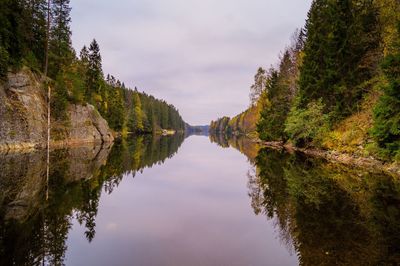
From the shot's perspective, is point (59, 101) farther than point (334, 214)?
Yes

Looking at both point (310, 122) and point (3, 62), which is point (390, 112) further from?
point (3, 62)

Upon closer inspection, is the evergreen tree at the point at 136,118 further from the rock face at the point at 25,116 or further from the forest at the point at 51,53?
the rock face at the point at 25,116

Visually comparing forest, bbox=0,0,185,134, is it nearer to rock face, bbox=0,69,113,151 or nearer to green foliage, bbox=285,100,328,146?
rock face, bbox=0,69,113,151

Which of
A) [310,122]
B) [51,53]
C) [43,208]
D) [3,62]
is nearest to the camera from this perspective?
[43,208]

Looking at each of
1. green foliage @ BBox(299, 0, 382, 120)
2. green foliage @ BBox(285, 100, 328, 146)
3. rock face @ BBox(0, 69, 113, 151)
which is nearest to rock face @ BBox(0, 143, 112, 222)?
rock face @ BBox(0, 69, 113, 151)

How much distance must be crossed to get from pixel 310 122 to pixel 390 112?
12313 mm

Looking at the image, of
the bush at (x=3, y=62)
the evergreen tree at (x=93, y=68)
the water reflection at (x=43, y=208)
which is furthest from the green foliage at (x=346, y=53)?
the evergreen tree at (x=93, y=68)

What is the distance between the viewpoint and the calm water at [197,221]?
19.2ft

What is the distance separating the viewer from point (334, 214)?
8531mm

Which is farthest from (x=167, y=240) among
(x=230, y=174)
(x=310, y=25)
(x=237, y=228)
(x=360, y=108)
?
(x=310, y=25)

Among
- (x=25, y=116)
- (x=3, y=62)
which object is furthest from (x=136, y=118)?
(x=3, y=62)

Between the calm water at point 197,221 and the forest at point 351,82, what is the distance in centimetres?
545

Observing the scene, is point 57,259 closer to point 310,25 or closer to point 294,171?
point 294,171

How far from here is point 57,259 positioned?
5527 millimetres
